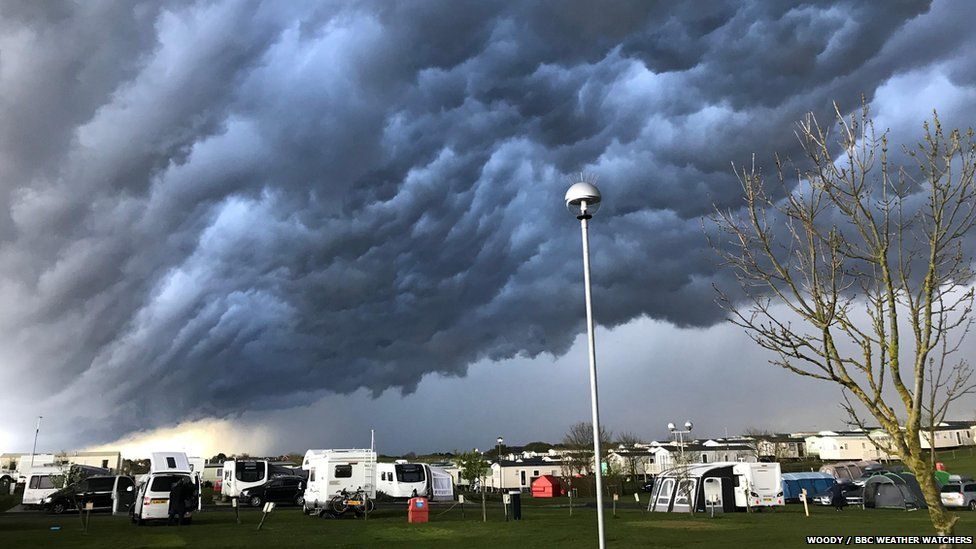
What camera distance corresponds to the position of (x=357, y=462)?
38.2 m

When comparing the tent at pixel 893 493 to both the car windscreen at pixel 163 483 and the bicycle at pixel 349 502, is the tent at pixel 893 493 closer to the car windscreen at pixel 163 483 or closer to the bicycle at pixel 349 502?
the bicycle at pixel 349 502

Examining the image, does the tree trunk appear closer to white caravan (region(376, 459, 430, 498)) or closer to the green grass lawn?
the green grass lawn

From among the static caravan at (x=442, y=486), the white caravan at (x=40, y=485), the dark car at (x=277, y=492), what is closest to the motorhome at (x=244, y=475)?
the dark car at (x=277, y=492)

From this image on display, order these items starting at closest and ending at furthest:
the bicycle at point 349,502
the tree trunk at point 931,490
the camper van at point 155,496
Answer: the tree trunk at point 931,490 < the camper van at point 155,496 < the bicycle at point 349,502

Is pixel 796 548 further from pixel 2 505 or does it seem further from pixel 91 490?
pixel 2 505

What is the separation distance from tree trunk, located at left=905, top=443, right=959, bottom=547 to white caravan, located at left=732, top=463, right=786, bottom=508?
34017 mm

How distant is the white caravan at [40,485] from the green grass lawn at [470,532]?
17.1 meters

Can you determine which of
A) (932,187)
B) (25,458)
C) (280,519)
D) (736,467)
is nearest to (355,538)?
(280,519)

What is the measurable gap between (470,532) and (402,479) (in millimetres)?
15653

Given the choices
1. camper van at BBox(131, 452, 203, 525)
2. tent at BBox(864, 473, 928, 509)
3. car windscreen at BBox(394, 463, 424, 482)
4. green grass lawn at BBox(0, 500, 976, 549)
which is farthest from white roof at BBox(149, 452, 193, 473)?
tent at BBox(864, 473, 928, 509)

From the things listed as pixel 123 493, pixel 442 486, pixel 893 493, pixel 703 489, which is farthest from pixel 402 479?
pixel 893 493

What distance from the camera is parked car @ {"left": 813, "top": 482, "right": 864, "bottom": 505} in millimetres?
49062

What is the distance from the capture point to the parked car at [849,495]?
161 ft

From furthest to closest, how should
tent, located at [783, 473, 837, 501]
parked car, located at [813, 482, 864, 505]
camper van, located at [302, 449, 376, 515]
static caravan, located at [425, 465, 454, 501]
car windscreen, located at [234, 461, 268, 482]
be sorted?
tent, located at [783, 473, 837, 501], car windscreen, located at [234, 461, 268, 482], static caravan, located at [425, 465, 454, 501], parked car, located at [813, 482, 864, 505], camper van, located at [302, 449, 376, 515]
